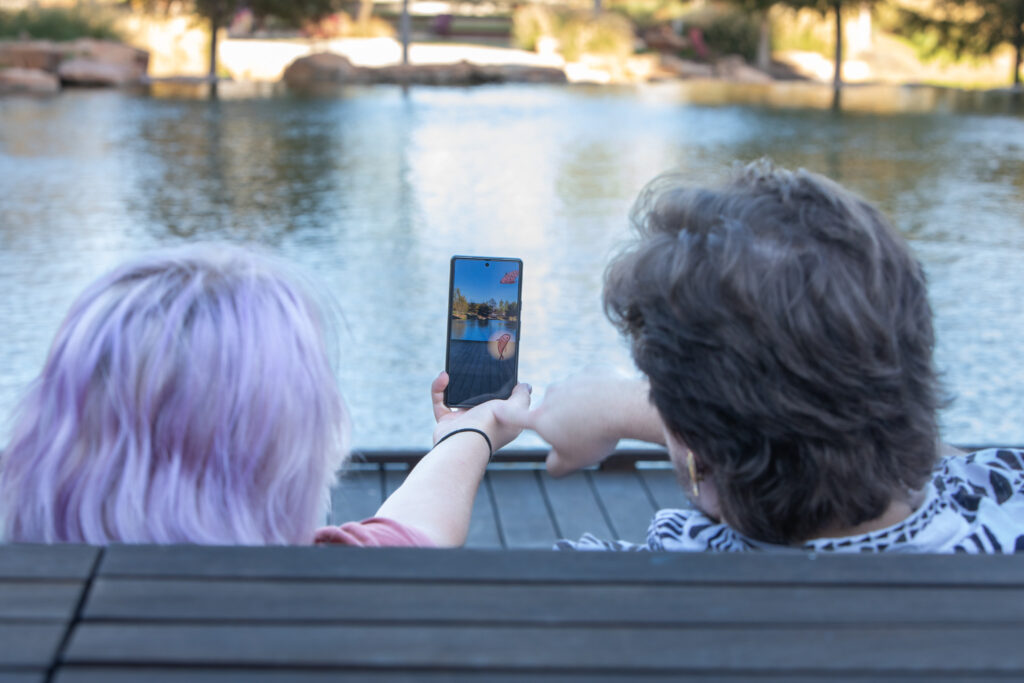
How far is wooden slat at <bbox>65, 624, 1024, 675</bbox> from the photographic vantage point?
0.80m

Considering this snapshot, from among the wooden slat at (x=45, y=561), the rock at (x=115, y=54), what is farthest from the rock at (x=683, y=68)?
the wooden slat at (x=45, y=561)

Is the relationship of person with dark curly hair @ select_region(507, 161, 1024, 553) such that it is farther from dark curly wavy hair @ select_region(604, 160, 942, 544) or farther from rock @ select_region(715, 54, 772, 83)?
rock @ select_region(715, 54, 772, 83)

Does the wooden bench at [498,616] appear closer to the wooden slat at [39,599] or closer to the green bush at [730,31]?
the wooden slat at [39,599]

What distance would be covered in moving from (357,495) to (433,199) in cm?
590

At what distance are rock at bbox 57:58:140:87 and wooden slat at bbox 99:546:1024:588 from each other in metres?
19.2

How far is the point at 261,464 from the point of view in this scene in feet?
3.09

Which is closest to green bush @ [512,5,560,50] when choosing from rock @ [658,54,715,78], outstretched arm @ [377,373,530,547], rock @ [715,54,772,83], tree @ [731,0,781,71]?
rock @ [658,54,715,78]

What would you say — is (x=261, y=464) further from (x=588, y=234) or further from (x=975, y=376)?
(x=588, y=234)

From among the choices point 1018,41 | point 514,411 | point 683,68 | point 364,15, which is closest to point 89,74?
point 364,15

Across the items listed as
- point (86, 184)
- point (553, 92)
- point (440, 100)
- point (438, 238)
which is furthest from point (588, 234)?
point (553, 92)

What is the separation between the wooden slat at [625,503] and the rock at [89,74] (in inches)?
692

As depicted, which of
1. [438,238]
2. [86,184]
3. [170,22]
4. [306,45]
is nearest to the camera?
[438,238]

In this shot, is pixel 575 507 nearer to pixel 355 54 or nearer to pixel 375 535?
pixel 375 535

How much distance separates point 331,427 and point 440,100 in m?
16.6
